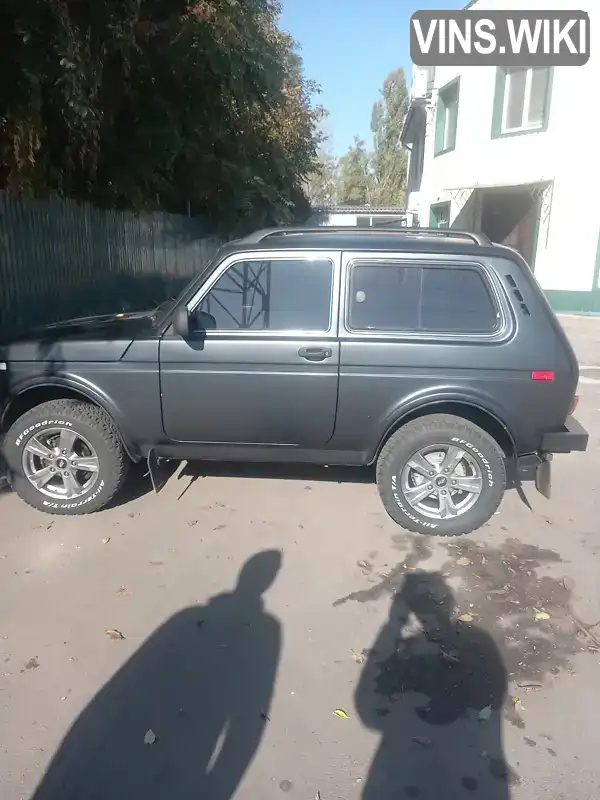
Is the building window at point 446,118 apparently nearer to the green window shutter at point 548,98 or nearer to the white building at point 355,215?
the green window shutter at point 548,98

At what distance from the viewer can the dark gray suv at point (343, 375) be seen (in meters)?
3.87

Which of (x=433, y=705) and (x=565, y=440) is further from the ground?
(x=565, y=440)

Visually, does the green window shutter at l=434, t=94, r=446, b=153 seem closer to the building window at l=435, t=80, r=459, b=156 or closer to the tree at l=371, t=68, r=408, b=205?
the building window at l=435, t=80, r=459, b=156

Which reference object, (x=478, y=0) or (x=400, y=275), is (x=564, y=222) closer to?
(x=478, y=0)

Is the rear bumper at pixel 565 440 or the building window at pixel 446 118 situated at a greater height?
the building window at pixel 446 118

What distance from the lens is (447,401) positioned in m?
3.90

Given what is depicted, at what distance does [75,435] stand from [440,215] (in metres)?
17.6

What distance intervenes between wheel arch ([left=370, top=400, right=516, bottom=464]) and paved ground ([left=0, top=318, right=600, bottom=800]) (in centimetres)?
62

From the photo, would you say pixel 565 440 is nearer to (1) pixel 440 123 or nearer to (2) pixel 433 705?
(2) pixel 433 705

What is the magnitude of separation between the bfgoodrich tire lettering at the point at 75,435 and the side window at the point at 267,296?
1029 mm

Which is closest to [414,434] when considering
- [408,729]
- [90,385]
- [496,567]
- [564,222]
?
[496,567]

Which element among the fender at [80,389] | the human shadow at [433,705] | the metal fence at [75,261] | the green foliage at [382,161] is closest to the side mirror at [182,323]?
the fender at [80,389]

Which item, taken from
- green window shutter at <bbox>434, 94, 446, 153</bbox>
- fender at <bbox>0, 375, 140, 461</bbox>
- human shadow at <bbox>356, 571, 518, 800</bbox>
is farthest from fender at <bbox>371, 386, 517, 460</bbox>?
green window shutter at <bbox>434, 94, 446, 153</bbox>

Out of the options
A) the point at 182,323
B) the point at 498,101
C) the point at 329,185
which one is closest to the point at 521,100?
the point at 498,101
